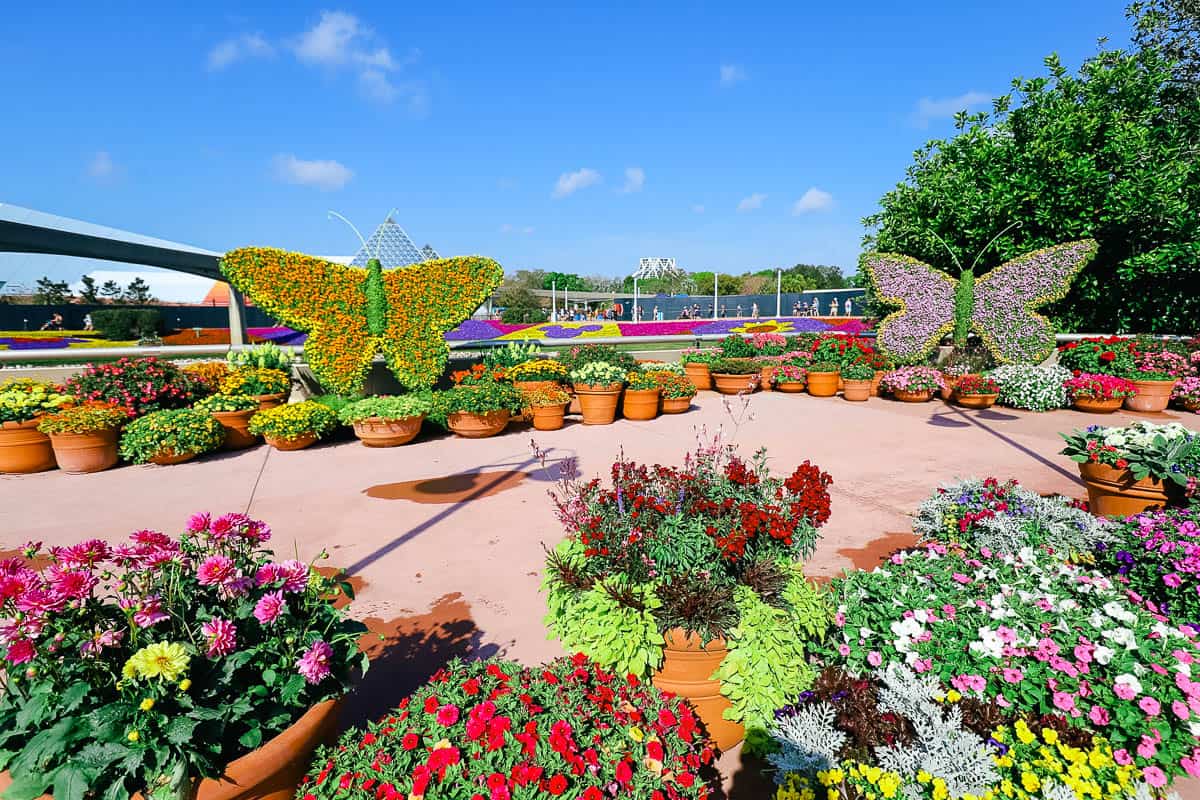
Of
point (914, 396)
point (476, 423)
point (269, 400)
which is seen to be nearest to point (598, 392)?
point (476, 423)

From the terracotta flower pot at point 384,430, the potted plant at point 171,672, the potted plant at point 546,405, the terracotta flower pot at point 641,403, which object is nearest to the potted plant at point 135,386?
the terracotta flower pot at point 384,430

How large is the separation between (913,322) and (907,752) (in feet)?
37.8

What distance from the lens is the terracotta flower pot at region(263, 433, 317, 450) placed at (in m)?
7.05

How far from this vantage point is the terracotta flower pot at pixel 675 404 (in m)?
9.32

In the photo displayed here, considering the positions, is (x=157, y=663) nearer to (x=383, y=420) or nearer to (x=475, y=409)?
(x=383, y=420)

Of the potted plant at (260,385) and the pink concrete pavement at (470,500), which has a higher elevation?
the potted plant at (260,385)

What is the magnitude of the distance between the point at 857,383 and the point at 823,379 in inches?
25.5

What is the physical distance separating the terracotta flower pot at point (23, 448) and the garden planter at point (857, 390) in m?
11.8

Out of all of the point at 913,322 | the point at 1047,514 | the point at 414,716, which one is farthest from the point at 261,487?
the point at 913,322

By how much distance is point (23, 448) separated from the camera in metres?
6.25

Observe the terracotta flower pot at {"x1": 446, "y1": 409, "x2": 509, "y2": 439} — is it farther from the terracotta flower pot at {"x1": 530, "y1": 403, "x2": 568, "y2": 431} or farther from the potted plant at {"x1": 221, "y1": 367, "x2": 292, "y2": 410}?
the potted plant at {"x1": 221, "y1": 367, "x2": 292, "y2": 410}

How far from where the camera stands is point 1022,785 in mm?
1715

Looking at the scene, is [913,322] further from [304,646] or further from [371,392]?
[304,646]

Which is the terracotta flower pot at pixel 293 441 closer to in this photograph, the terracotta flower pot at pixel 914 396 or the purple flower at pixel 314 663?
the purple flower at pixel 314 663
